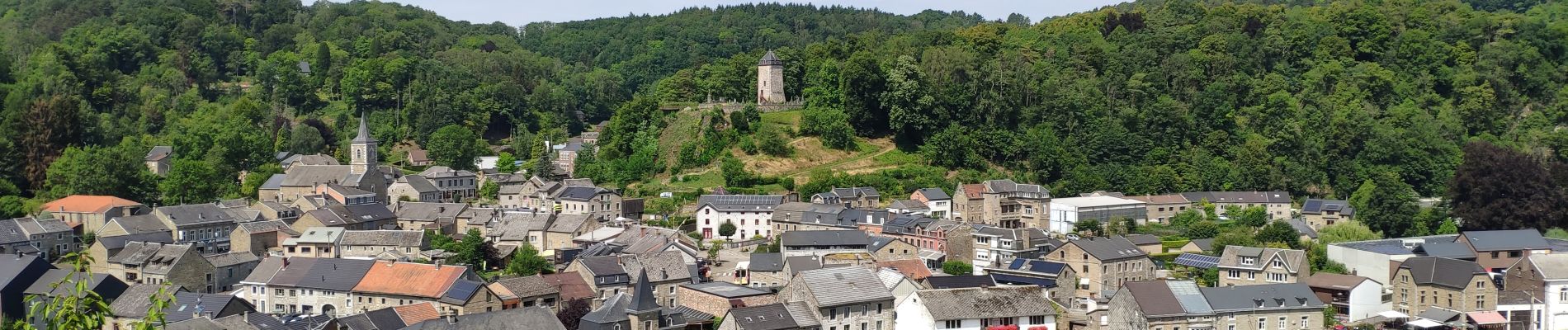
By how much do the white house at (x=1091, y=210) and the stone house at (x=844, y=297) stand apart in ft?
49.1

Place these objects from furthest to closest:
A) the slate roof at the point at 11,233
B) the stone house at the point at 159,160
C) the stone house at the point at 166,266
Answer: the stone house at the point at 159,160 → the slate roof at the point at 11,233 → the stone house at the point at 166,266

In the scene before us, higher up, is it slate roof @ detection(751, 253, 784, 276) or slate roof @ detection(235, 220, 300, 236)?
slate roof @ detection(235, 220, 300, 236)

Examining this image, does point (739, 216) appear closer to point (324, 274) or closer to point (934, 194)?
point (934, 194)

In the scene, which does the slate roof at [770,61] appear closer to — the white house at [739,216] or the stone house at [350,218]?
the white house at [739,216]

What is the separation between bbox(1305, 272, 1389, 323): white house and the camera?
33.1 meters

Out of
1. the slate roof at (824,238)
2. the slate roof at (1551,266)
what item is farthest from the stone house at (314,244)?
the slate roof at (1551,266)

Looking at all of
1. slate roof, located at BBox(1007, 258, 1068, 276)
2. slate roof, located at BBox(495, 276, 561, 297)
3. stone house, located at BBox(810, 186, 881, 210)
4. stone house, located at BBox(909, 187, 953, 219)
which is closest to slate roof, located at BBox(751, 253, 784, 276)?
slate roof, located at BBox(495, 276, 561, 297)

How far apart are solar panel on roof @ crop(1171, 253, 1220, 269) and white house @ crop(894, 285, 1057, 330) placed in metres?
8.51

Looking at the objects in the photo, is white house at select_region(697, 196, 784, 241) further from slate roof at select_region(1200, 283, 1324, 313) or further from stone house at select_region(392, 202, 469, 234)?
slate roof at select_region(1200, 283, 1324, 313)

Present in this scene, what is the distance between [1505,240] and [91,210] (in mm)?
44173

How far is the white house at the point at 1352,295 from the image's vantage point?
33.1 m

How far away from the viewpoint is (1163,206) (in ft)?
158

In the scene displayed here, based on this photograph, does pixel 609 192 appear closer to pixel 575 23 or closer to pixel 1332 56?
pixel 1332 56

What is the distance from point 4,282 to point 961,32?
4477cm
